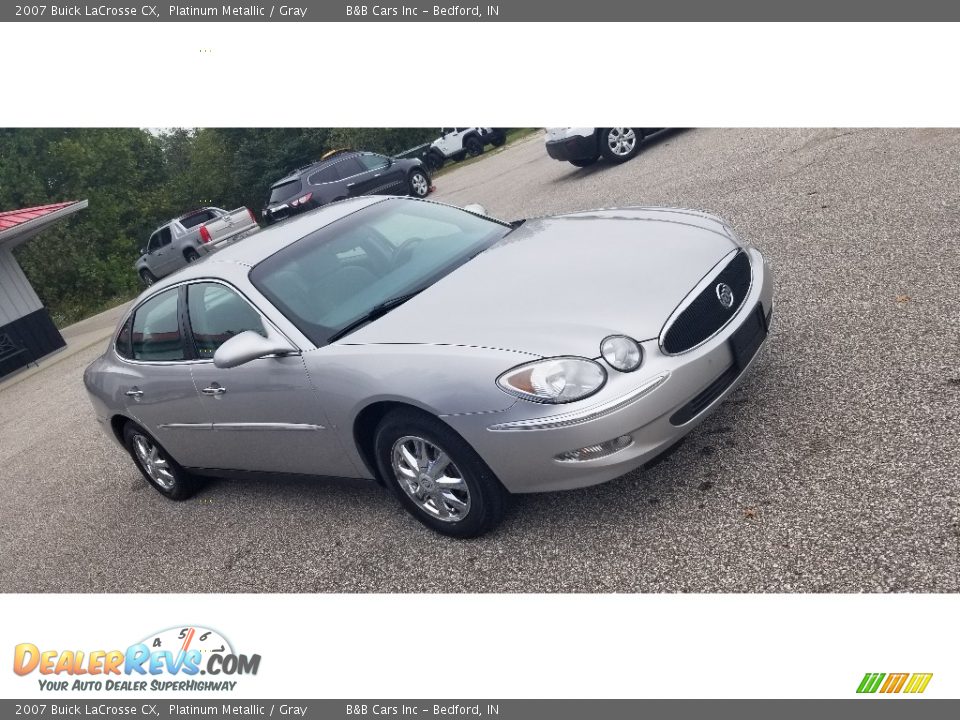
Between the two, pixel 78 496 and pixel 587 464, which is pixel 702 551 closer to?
pixel 587 464

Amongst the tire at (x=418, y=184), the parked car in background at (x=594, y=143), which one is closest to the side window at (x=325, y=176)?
the tire at (x=418, y=184)

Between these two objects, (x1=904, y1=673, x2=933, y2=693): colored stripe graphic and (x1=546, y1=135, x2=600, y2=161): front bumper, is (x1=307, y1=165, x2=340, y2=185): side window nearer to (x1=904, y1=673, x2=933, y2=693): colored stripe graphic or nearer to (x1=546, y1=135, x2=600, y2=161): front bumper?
(x1=546, y1=135, x2=600, y2=161): front bumper

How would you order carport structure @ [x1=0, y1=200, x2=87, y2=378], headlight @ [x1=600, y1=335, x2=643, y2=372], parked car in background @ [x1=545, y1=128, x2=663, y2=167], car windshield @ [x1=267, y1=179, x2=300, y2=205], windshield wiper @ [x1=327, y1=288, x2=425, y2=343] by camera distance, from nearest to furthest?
headlight @ [x1=600, y1=335, x2=643, y2=372] → windshield wiper @ [x1=327, y1=288, x2=425, y2=343] → parked car in background @ [x1=545, y1=128, x2=663, y2=167] → carport structure @ [x1=0, y1=200, x2=87, y2=378] → car windshield @ [x1=267, y1=179, x2=300, y2=205]

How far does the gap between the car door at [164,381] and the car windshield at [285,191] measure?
42.4 feet

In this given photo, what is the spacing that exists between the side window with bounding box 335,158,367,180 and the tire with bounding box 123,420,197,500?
1253cm

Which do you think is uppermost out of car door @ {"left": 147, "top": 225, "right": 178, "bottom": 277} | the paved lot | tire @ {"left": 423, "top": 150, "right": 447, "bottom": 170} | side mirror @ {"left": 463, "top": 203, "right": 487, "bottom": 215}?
side mirror @ {"left": 463, "top": 203, "right": 487, "bottom": 215}

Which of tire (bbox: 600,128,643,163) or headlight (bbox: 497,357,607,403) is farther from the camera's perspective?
tire (bbox: 600,128,643,163)

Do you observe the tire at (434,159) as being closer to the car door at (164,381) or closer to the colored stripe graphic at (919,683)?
the car door at (164,381)

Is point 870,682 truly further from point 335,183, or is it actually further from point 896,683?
point 335,183

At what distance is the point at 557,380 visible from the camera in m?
3.09

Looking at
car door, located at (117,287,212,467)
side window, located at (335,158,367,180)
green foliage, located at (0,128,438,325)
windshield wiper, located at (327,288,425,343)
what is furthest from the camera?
green foliage, located at (0,128,438,325)

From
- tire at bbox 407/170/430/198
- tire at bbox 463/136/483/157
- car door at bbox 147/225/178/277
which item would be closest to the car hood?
tire at bbox 407/170/430/198

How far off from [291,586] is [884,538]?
2764 mm

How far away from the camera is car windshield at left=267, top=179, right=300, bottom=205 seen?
17484 mm
